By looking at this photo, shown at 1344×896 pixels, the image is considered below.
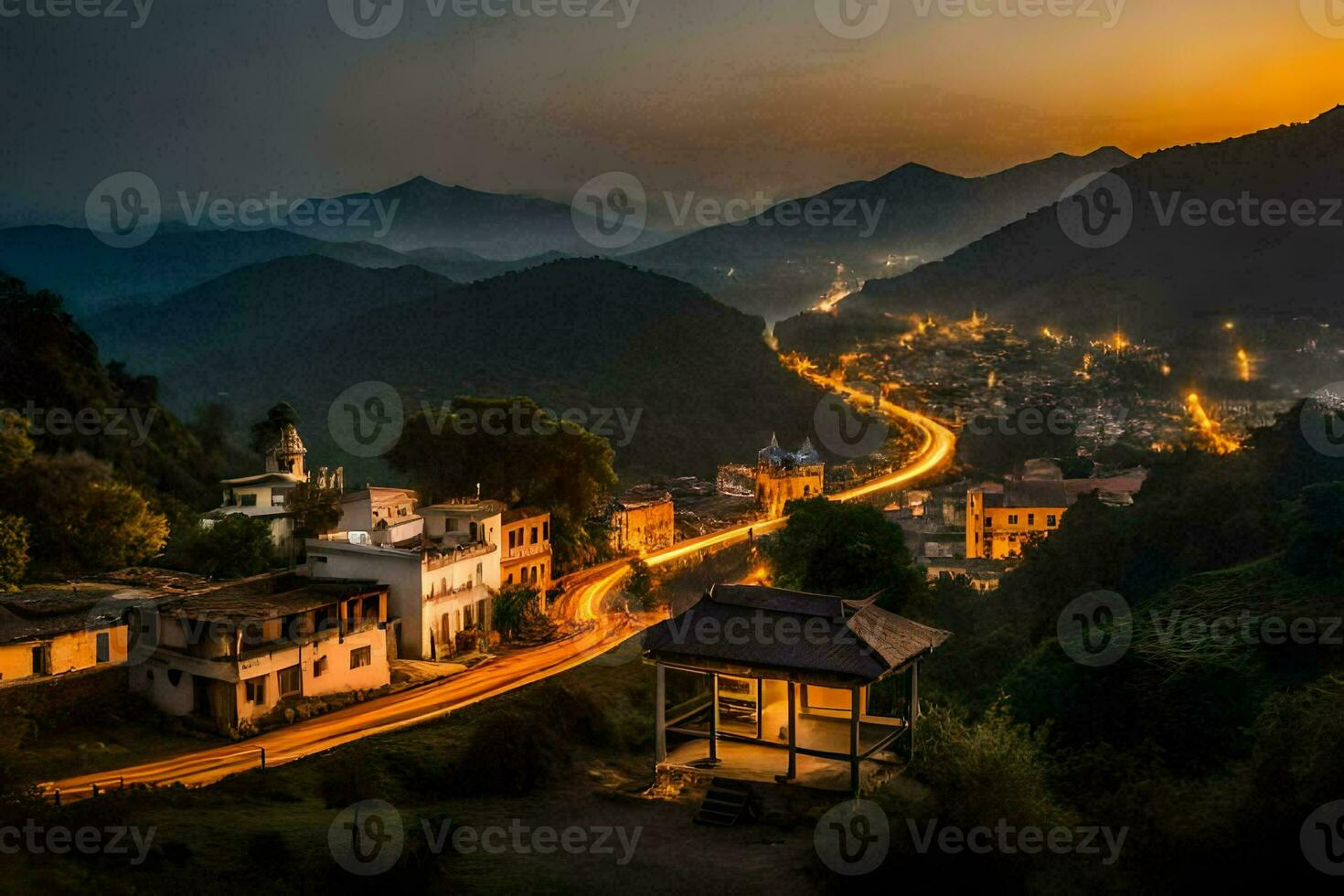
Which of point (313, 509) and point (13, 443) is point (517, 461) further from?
point (13, 443)

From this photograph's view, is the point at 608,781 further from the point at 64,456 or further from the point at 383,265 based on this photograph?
the point at 383,265

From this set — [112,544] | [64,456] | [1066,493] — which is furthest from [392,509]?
[1066,493]

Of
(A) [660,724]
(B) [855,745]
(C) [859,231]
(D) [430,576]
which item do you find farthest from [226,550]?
(C) [859,231]

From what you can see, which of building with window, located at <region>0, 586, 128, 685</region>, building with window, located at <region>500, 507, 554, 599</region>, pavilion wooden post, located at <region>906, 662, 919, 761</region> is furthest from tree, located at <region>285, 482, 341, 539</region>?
pavilion wooden post, located at <region>906, 662, 919, 761</region>

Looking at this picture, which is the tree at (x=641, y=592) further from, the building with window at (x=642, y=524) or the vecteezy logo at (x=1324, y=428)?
the vecteezy logo at (x=1324, y=428)

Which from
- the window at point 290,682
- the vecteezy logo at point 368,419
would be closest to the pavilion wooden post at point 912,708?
the window at point 290,682
